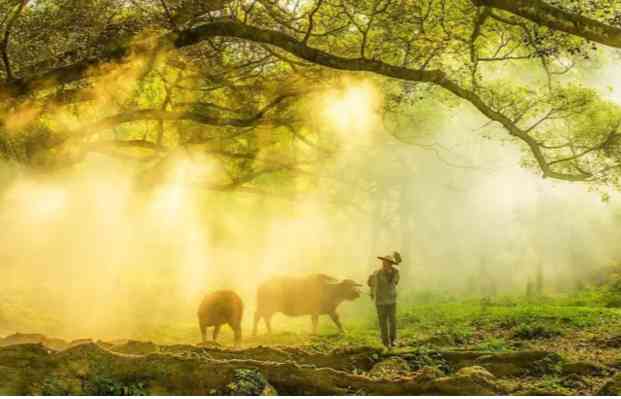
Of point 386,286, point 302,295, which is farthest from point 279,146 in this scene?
point 386,286

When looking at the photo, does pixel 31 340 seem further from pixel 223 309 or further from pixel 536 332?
pixel 536 332

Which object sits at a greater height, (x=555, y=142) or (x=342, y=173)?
(x=342, y=173)

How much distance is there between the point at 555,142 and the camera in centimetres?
1983

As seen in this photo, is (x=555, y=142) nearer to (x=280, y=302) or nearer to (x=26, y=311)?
(x=280, y=302)

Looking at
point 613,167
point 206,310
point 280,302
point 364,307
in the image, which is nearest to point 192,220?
point 364,307

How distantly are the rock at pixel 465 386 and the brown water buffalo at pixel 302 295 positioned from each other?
1343cm

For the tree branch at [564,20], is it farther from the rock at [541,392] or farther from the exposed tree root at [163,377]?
the exposed tree root at [163,377]

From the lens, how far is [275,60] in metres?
19.0

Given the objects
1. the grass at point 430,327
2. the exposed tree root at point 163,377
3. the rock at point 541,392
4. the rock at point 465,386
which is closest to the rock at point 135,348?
the exposed tree root at point 163,377

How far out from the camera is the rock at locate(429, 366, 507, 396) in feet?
27.4

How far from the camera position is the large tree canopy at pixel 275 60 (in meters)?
13.1

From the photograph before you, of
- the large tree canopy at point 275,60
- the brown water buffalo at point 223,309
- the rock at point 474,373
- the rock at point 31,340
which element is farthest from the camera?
the brown water buffalo at point 223,309

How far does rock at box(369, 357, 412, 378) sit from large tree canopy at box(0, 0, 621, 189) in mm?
5612

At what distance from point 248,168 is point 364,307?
1082 cm
